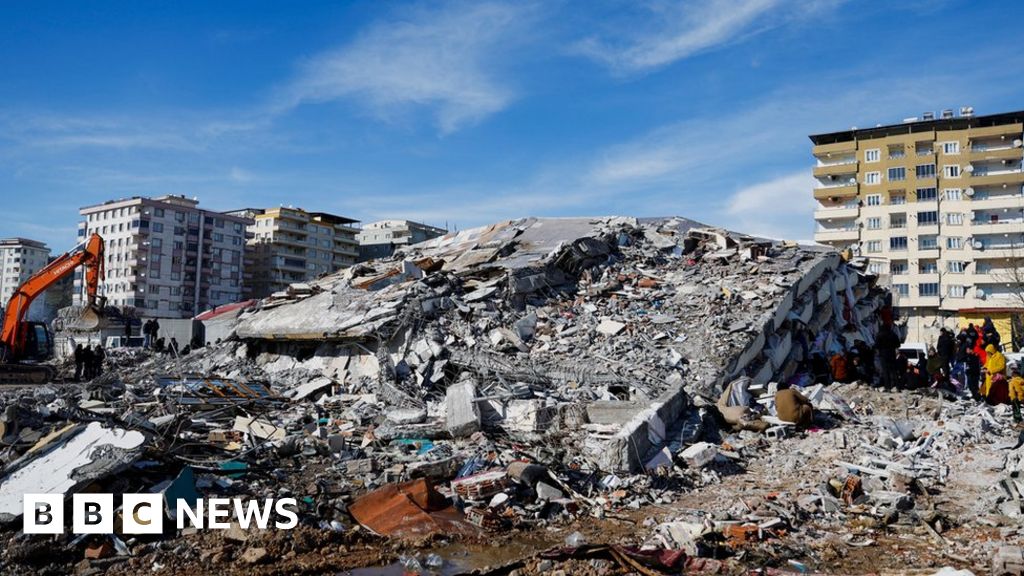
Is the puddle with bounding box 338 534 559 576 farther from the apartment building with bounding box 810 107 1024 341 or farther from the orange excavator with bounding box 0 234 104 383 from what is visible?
the apartment building with bounding box 810 107 1024 341

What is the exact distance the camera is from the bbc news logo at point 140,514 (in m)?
5.50

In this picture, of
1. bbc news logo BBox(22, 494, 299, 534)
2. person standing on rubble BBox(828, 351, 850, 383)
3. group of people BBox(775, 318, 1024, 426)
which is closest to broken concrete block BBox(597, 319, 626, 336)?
group of people BBox(775, 318, 1024, 426)

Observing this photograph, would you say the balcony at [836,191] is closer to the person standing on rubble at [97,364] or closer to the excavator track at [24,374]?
the person standing on rubble at [97,364]

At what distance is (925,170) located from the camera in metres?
42.7

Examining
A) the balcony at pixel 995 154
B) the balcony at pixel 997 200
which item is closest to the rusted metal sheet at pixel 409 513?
the balcony at pixel 997 200

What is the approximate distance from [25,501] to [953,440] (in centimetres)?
925

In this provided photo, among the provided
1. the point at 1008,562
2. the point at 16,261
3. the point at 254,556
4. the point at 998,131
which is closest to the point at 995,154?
the point at 998,131

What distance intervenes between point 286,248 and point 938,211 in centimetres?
4815

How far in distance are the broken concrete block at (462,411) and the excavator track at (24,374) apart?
36.9 feet

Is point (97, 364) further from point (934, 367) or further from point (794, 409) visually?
point (934, 367)

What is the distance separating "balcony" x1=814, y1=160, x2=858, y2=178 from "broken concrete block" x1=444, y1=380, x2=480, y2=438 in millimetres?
42288

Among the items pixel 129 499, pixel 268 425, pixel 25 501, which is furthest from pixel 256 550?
pixel 268 425

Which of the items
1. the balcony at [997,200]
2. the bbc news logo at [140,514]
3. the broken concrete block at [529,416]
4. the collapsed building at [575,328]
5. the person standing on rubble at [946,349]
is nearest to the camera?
the bbc news logo at [140,514]

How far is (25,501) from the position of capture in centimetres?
568
